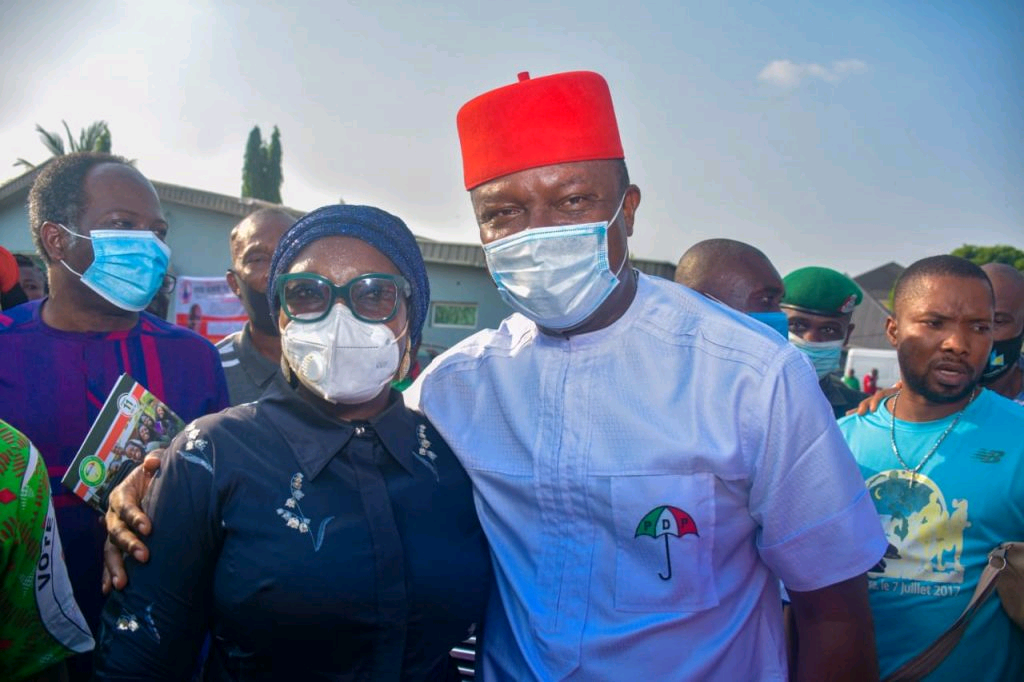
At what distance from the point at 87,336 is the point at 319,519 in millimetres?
1429

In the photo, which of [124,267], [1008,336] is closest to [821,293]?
[1008,336]

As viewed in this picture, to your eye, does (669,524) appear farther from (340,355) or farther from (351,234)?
(351,234)

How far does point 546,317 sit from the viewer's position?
194 cm

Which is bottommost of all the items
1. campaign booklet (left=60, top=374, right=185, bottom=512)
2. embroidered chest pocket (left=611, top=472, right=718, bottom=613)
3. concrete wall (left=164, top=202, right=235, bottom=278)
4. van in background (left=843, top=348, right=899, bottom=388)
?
van in background (left=843, top=348, right=899, bottom=388)

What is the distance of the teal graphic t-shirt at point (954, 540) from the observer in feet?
7.65

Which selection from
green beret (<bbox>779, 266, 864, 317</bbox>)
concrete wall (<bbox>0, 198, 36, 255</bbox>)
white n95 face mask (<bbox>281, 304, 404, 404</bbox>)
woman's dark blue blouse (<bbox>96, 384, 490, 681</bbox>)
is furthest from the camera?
concrete wall (<bbox>0, 198, 36, 255</bbox>)

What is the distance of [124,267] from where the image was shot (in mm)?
2625

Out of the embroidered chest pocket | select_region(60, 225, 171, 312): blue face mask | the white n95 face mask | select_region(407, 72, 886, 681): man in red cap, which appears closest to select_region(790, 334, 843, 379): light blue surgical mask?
select_region(407, 72, 886, 681): man in red cap

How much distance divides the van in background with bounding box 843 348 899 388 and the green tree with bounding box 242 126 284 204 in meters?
29.5

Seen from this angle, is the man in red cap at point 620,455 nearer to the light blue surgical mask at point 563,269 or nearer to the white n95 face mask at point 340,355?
the light blue surgical mask at point 563,269

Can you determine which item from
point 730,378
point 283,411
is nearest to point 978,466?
point 730,378

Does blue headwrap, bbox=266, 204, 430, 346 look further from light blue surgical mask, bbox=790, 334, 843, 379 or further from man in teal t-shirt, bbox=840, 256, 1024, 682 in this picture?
light blue surgical mask, bbox=790, 334, 843, 379

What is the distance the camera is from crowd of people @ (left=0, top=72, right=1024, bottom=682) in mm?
1596

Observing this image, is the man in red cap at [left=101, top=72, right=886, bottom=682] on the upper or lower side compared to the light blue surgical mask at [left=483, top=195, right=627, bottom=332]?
lower
